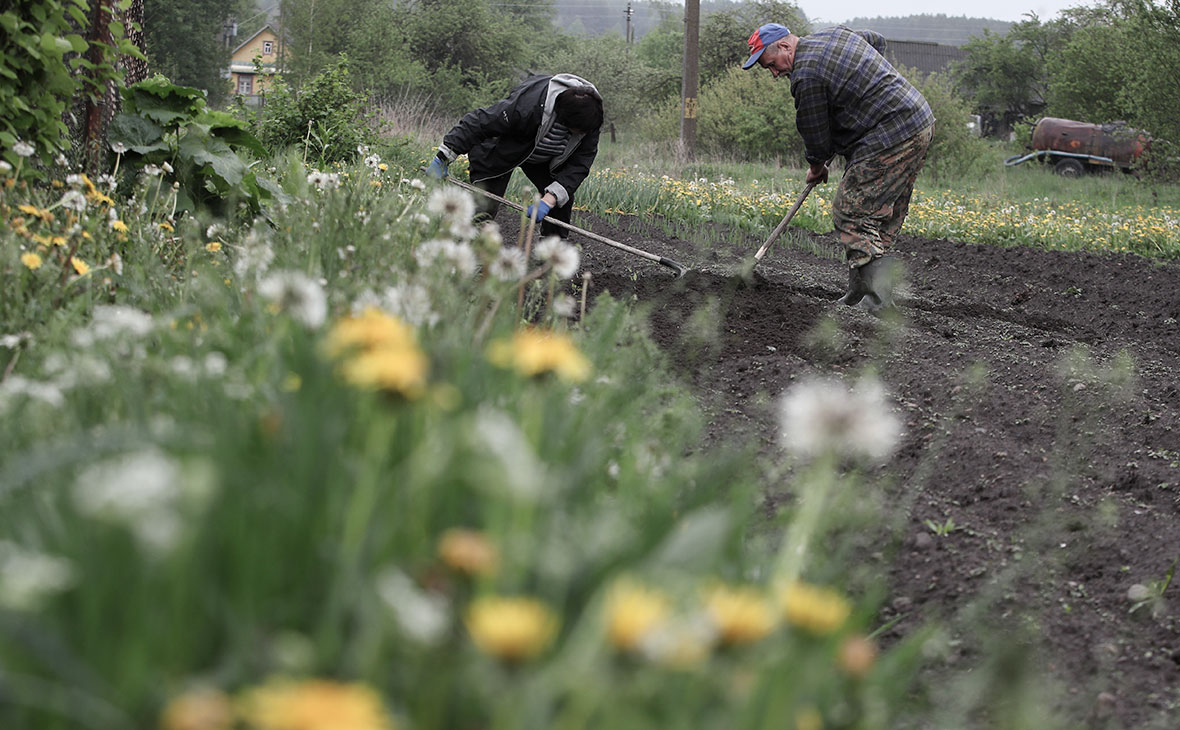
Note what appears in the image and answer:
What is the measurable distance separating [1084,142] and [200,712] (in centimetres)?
2667

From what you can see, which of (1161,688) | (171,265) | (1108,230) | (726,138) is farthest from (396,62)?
(1161,688)

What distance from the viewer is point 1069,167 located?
23781 mm

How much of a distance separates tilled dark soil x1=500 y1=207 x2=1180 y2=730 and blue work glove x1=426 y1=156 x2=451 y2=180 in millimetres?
1117

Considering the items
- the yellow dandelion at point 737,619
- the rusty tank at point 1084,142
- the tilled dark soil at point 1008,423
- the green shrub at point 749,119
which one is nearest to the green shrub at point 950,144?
the green shrub at point 749,119

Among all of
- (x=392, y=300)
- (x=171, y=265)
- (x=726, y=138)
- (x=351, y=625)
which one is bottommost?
(x=726, y=138)

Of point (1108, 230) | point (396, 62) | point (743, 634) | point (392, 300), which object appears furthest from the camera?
point (396, 62)

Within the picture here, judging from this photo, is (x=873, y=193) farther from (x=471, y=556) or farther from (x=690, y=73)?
(x=690, y=73)

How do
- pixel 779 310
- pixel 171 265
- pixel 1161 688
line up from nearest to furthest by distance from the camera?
pixel 1161 688 < pixel 171 265 < pixel 779 310

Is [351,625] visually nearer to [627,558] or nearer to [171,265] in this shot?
[627,558]

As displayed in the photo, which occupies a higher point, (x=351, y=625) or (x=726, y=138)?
(x=351, y=625)

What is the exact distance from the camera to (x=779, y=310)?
19.1 ft

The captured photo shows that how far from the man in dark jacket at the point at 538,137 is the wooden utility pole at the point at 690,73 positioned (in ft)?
37.9

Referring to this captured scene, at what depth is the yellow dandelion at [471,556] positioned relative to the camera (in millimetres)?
963

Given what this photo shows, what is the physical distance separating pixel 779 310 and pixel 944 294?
235cm
